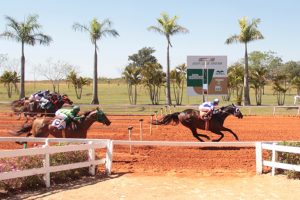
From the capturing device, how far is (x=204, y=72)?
30047mm

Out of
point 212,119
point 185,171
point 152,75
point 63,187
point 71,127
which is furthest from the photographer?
point 152,75

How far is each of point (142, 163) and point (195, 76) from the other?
57.4ft

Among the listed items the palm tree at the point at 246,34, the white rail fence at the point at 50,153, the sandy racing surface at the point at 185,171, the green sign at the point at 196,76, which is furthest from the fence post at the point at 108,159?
the palm tree at the point at 246,34

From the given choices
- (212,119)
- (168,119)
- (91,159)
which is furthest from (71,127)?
(212,119)

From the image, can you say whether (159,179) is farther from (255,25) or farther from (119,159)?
(255,25)

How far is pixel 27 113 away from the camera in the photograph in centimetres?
2266

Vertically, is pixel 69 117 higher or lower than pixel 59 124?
higher

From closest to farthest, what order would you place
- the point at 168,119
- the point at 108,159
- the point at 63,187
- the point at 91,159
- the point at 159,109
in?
the point at 63,187 → the point at 91,159 → the point at 108,159 → the point at 168,119 → the point at 159,109

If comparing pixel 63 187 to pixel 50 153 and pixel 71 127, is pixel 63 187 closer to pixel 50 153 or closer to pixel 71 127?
pixel 50 153

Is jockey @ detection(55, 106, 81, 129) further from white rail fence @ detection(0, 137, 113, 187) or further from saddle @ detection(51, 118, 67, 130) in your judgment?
white rail fence @ detection(0, 137, 113, 187)

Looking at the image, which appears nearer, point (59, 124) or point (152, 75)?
point (59, 124)

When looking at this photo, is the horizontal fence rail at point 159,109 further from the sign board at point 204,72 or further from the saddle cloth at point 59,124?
the saddle cloth at point 59,124

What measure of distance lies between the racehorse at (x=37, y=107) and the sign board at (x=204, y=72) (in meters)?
9.96

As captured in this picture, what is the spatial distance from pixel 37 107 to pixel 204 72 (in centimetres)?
1175
